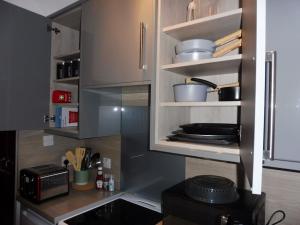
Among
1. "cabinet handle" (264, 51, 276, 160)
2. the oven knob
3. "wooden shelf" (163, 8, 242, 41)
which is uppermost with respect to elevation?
"wooden shelf" (163, 8, 242, 41)

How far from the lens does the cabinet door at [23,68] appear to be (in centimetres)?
134

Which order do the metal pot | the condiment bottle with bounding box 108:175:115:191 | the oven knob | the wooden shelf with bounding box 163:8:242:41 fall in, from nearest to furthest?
the oven knob → the wooden shelf with bounding box 163:8:242:41 → the metal pot → the condiment bottle with bounding box 108:175:115:191

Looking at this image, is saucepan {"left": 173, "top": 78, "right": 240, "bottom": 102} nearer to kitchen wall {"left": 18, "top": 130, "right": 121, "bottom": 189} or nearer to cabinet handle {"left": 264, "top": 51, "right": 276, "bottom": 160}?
cabinet handle {"left": 264, "top": 51, "right": 276, "bottom": 160}

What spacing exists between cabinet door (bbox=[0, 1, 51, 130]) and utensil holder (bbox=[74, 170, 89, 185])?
1.66 feet

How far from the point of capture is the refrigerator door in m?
0.66

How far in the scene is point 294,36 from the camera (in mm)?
672

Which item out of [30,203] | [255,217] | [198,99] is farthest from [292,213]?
[30,203]

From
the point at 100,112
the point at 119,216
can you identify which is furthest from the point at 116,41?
the point at 119,216

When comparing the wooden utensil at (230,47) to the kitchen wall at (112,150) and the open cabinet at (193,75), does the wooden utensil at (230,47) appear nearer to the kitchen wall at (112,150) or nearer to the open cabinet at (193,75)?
the open cabinet at (193,75)

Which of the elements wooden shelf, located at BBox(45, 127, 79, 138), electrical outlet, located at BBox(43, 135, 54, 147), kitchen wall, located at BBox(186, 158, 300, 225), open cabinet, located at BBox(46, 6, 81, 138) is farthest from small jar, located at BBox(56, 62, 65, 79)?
kitchen wall, located at BBox(186, 158, 300, 225)

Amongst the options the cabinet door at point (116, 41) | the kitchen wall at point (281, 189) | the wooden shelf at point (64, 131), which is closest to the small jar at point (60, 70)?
the cabinet door at point (116, 41)

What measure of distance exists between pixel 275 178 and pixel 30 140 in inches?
68.1

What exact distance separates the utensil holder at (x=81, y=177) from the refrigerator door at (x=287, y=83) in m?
1.50

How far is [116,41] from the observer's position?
4.03 feet
